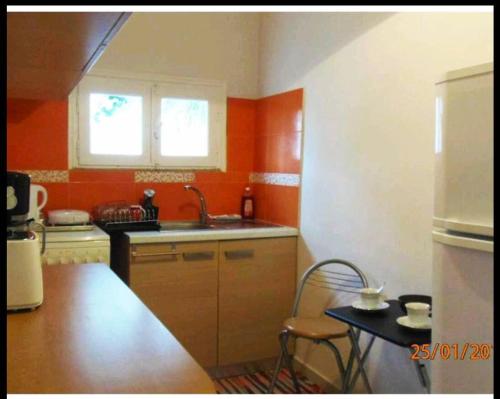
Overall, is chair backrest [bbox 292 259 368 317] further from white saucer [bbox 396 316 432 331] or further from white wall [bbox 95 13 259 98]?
white wall [bbox 95 13 259 98]

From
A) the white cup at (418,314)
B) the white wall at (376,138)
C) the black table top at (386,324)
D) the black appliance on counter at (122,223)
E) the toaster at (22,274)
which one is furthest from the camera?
the black appliance on counter at (122,223)

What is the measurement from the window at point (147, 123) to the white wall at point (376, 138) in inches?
27.1

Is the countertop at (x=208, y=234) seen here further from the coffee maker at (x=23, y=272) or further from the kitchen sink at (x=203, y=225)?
the coffee maker at (x=23, y=272)

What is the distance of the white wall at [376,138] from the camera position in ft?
7.70

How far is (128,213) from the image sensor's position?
330cm

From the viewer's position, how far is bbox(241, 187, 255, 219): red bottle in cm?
379

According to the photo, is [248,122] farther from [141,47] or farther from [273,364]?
[273,364]

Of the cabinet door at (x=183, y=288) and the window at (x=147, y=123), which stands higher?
the window at (x=147, y=123)

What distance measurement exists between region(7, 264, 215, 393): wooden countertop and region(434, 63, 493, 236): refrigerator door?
650mm

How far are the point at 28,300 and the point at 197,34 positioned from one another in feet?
8.26

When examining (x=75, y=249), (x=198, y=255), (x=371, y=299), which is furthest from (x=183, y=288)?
(x=371, y=299)

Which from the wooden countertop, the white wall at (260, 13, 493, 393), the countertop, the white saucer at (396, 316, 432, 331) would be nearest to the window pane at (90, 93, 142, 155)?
the countertop

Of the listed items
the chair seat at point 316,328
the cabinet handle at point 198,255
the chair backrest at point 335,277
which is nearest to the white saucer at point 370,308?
the chair seat at point 316,328
